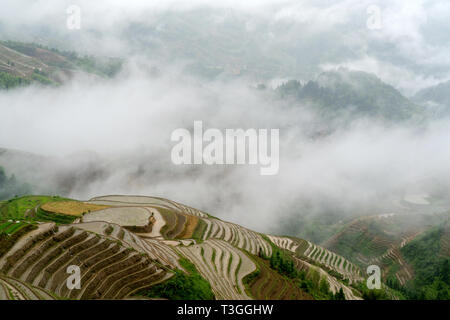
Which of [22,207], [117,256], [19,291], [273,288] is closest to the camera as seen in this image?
[19,291]

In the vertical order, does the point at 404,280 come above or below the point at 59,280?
below

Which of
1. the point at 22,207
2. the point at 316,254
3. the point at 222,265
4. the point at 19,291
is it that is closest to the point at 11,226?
the point at 19,291

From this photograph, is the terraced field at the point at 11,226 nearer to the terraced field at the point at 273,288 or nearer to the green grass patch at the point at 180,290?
the green grass patch at the point at 180,290

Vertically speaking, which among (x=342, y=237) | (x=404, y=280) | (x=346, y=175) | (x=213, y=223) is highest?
(x=346, y=175)

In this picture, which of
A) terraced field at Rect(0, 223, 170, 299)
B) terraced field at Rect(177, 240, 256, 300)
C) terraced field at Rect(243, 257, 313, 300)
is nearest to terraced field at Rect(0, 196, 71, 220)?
terraced field at Rect(0, 223, 170, 299)

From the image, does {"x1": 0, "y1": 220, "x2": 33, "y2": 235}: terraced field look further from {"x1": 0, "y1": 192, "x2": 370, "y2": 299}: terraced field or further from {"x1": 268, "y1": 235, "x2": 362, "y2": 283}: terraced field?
{"x1": 268, "y1": 235, "x2": 362, "y2": 283}: terraced field

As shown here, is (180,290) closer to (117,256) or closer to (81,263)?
(117,256)

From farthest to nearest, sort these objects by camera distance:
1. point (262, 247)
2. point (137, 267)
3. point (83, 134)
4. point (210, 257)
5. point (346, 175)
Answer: point (346, 175) < point (83, 134) < point (262, 247) < point (210, 257) < point (137, 267)

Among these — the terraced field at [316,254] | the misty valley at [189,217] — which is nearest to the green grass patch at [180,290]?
the misty valley at [189,217]
